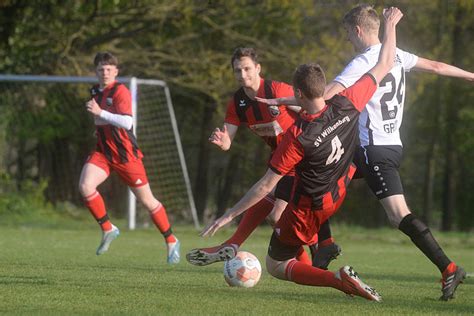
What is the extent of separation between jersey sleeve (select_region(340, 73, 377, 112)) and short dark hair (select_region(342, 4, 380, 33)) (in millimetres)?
811

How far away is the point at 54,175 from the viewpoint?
2106 cm

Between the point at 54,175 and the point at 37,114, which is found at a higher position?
the point at 37,114

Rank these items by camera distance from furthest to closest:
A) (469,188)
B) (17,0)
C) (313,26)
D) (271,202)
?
(469,188)
(313,26)
(17,0)
(271,202)

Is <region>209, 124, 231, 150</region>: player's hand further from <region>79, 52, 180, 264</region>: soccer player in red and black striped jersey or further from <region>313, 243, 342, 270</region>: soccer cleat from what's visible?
<region>79, 52, 180, 264</region>: soccer player in red and black striped jersey

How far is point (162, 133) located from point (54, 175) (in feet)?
9.04

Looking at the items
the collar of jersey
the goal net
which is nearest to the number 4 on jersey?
the collar of jersey

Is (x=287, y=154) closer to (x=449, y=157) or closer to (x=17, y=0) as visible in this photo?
(x=17, y=0)

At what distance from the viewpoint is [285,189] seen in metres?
8.45

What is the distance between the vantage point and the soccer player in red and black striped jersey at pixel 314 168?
6.48m

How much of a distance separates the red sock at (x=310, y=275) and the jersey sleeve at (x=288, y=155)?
0.71m

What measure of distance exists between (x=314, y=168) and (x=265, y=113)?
6.75 feet

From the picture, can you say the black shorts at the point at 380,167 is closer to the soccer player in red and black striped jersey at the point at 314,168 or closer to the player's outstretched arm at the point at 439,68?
the soccer player in red and black striped jersey at the point at 314,168

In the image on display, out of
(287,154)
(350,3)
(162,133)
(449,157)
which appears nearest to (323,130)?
(287,154)

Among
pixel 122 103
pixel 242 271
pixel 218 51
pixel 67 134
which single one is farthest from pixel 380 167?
pixel 218 51
